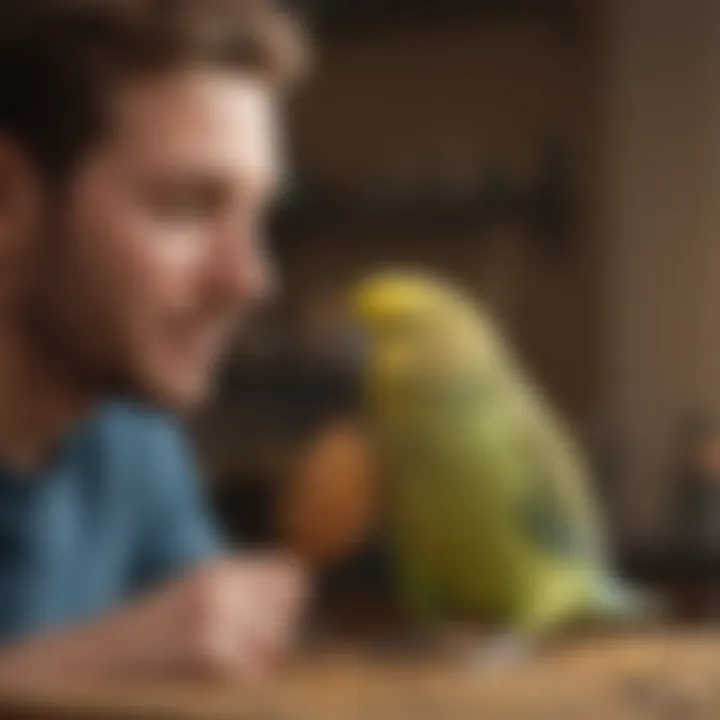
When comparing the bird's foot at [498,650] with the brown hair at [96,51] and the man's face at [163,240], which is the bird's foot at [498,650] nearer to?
the man's face at [163,240]

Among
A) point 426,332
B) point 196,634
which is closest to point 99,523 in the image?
point 196,634

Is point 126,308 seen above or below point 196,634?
above

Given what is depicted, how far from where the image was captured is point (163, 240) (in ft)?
2.36

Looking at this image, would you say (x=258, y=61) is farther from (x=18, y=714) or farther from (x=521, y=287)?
(x=18, y=714)

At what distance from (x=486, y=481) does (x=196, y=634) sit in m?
0.16

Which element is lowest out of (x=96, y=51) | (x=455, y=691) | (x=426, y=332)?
(x=455, y=691)

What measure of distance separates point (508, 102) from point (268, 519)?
9.0 inches

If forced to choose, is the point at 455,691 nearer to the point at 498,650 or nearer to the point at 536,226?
the point at 498,650

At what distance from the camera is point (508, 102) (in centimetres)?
70

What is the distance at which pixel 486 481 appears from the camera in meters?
0.68

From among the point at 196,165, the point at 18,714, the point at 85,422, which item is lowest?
the point at 18,714

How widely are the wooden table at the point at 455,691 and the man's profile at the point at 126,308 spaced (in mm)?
19

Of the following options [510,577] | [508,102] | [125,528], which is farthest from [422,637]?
[508,102]

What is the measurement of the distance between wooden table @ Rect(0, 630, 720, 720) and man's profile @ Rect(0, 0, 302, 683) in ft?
0.06
